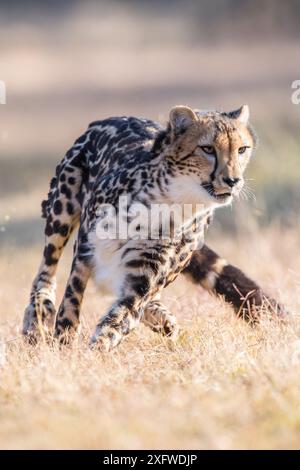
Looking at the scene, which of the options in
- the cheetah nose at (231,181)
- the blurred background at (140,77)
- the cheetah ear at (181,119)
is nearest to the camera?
the cheetah nose at (231,181)

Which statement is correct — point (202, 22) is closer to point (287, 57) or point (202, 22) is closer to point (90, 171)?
point (287, 57)

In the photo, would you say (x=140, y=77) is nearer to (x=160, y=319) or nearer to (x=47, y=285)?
(x=47, y=285)

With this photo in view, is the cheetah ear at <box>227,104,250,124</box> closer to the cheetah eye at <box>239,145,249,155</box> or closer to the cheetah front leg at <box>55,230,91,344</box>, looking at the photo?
the cheetah eye at <box>239,145,249,155</box>

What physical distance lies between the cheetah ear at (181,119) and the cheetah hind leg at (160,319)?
2.90ft

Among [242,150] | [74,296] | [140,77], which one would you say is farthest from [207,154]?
[140,77]

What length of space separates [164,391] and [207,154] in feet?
3.86

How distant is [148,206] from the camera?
5.34 meters

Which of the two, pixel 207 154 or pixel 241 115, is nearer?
pixel 207 154

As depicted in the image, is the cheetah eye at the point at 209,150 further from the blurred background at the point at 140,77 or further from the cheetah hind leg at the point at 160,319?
the blurred background at the point at 140,77

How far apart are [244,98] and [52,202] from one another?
42.0ft

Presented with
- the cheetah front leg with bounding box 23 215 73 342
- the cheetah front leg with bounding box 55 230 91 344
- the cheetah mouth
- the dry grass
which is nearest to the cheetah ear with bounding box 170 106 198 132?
the cheetah mouth

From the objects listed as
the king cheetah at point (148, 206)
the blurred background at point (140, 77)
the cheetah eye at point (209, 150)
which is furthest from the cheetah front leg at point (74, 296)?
the blurred background at point (140, 77)

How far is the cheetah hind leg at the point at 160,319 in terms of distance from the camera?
5.61 meters

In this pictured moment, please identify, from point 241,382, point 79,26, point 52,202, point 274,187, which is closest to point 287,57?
point 79,26
